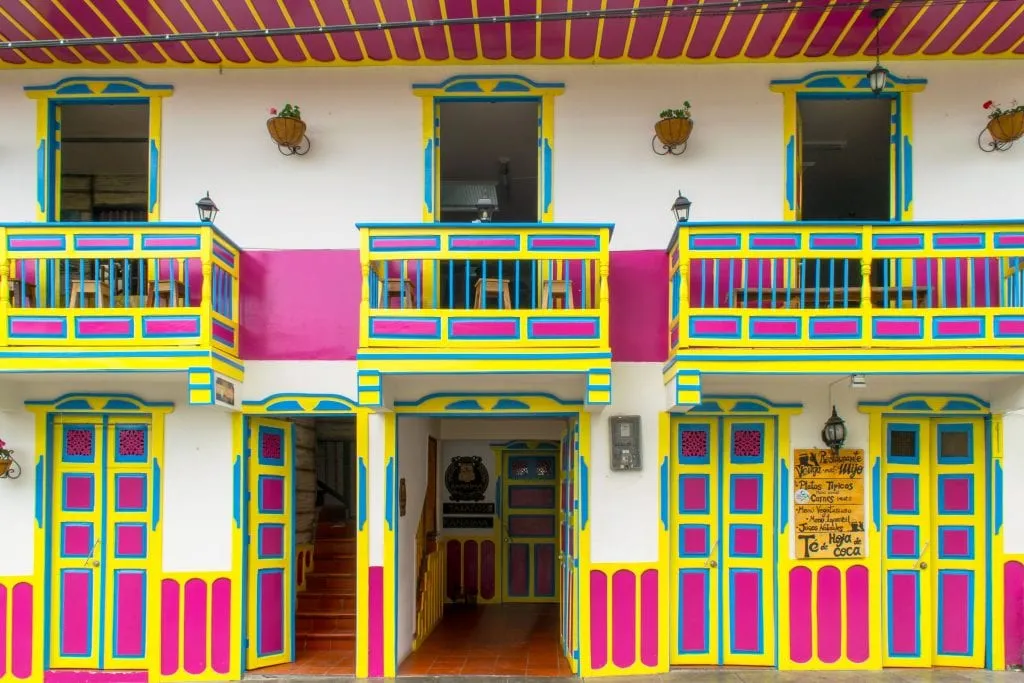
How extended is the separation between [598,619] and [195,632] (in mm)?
3728

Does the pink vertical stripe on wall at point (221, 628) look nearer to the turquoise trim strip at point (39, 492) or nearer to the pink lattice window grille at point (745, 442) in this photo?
the turquoise trim strip at point (39, 492)

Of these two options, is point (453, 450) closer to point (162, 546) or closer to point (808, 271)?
point (162, 546)

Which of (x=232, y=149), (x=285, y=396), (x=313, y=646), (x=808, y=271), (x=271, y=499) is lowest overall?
(x=313, y=646)

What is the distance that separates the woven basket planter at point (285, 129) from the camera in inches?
331

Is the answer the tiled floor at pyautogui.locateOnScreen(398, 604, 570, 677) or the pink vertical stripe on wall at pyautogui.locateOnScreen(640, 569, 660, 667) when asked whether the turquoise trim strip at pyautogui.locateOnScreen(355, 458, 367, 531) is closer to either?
the tiled floor at pyautogui.locateOnScreen(398, 604, 570, 677)

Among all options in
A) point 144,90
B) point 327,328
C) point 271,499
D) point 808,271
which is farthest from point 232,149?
point 808,271

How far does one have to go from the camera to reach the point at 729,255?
762cm

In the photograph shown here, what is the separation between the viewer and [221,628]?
8172mm

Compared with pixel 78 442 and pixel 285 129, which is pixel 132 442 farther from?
pixel 285 129

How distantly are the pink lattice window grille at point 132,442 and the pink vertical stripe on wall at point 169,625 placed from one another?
1241 mm

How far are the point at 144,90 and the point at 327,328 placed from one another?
302cm

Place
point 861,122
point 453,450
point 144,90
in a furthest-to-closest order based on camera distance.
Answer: point 453,450, point 861,122, point 144,90

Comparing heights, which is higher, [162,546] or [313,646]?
[162,546]

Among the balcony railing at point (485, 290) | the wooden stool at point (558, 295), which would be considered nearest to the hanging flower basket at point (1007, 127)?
the balcony railing at point (485, 290)
